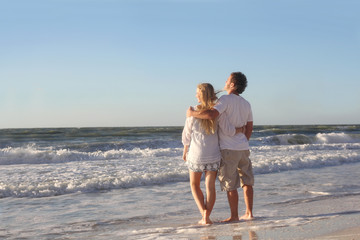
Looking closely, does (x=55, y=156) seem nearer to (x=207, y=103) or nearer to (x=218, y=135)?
(x=218, y=135)

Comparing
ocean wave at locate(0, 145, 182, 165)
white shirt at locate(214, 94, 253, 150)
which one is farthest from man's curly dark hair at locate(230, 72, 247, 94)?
ocean wave at locate(0, 145, 182, 165)

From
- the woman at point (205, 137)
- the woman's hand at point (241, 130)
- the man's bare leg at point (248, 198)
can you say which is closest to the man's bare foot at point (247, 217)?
the man's bare leg at point (248, 198)

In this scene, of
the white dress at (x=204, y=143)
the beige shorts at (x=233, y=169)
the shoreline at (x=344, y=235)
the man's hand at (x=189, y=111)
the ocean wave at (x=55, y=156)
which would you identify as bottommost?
the shoreline at (x=344, y=235)

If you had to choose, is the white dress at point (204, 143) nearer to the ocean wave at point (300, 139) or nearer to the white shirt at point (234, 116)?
the white shirt at point (234, 116)

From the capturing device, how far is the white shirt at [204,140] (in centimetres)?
442

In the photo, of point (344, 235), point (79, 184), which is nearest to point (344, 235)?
point (344, 235)

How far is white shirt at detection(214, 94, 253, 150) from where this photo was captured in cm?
443

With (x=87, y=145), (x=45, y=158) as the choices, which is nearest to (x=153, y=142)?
(x=87, y=145)

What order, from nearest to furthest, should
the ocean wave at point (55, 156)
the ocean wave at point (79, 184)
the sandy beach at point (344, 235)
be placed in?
1. the sandy beach at point (344, 235)
2. the ocean wave at point (79, 184)
3. the ocean wave at point (55, 156)

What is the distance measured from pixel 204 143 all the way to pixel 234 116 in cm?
46

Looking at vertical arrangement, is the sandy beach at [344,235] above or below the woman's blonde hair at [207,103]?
below

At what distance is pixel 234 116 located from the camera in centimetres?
445

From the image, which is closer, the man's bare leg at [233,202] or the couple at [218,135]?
the couple at [218,135]

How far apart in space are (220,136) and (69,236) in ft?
6.68
